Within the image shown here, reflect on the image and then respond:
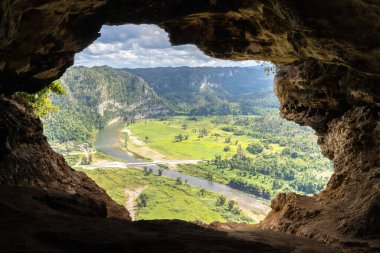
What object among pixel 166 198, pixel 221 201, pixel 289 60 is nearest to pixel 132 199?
pixel 166 198

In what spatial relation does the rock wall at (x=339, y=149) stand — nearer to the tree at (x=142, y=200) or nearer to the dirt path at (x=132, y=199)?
the dirt path at (x=132, y=199)

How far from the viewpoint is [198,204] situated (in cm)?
14462

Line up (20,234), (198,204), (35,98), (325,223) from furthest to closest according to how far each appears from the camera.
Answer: (198,204), (35,98), (325,223), (20,234)

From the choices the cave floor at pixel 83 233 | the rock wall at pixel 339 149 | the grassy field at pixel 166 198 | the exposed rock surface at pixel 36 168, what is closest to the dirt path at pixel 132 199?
the grassy field at pixel 166 198

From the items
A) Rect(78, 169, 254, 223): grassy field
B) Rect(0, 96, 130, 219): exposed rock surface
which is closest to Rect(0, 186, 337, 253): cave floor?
Rect(0, 96, 130, 219): exposed rock surface

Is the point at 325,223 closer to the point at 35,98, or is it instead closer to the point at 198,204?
the point at 35,98

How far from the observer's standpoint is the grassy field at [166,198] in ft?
438

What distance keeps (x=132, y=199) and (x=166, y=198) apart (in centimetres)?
1514

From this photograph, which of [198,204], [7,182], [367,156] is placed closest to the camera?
[7,182]

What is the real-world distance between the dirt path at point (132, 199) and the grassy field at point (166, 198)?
1923 millimetres

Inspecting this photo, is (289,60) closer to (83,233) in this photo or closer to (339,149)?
(339,149)

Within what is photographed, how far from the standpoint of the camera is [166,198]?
150 meters

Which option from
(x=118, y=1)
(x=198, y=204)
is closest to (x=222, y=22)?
(x=118, y=1)

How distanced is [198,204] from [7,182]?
134 metres
